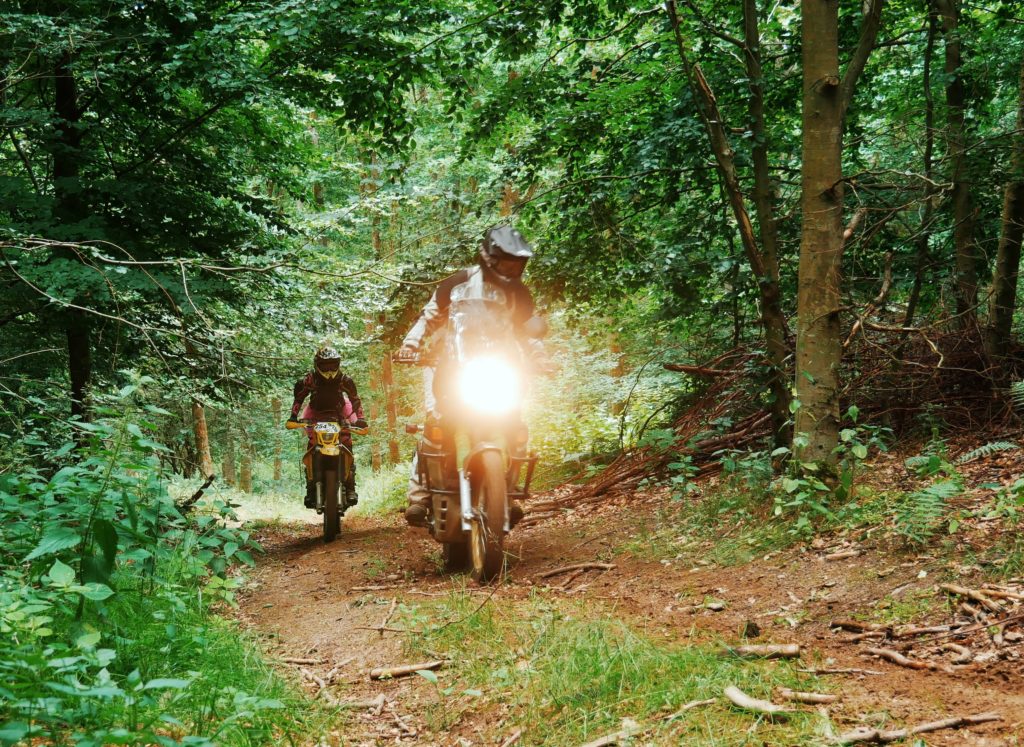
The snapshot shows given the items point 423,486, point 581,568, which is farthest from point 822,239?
point 423,486

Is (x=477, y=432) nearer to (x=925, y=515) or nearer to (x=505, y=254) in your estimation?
(x=505, y=254)

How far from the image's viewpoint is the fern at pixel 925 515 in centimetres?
431

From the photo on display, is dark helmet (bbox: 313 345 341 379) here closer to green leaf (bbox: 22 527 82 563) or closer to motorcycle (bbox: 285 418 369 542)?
motorcycle (bbox: 285 418 369 542)

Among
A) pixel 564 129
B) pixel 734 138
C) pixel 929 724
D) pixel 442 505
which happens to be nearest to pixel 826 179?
pixel 734 138

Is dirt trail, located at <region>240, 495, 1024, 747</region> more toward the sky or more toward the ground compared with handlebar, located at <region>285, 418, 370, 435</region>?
more toward the ground

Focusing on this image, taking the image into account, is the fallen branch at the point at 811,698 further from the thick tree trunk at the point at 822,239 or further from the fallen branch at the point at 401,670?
the thick tree trunk at the point at 822,239

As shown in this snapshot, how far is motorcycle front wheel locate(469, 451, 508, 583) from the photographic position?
17.9ft

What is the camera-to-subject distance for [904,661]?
307 centimetres

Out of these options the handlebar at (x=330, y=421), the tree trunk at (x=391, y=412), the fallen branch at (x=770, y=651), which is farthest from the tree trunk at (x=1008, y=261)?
the tree trunk at (x=391, y=412)

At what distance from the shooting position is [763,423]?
8297mm

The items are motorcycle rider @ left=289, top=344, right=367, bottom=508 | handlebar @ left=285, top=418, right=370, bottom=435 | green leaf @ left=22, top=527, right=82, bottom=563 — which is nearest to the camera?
green leaf @ left=22, top=527, right=82, bottom=563

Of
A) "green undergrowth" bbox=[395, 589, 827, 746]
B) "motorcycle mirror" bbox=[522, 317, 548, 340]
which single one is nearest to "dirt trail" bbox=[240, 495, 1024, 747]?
"green undergrowth" bbox=[395, 589, 827, 746]

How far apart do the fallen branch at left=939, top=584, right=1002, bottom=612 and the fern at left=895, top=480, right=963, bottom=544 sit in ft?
2.29

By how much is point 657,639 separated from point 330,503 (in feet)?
19.4
